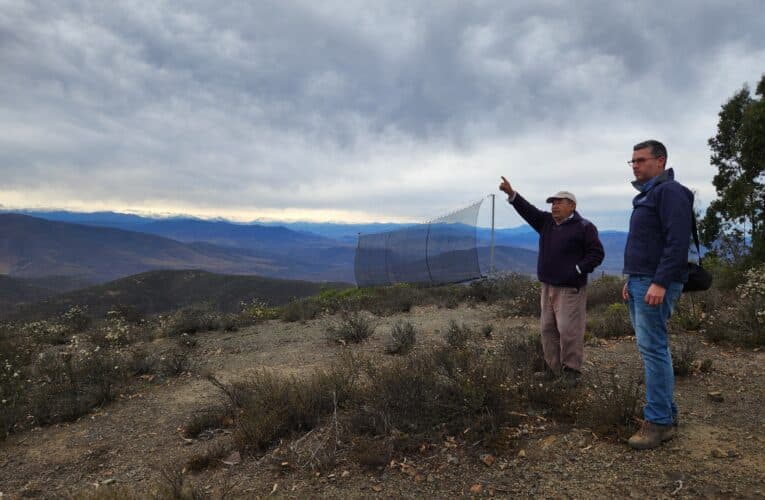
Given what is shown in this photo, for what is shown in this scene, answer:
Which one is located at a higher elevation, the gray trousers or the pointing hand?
the pointing hand

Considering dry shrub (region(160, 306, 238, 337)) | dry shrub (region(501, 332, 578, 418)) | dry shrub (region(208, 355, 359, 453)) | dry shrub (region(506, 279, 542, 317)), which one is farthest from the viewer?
dry shrub (region(160, 306, 238, 337))

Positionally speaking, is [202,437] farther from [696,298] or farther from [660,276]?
[696,298]

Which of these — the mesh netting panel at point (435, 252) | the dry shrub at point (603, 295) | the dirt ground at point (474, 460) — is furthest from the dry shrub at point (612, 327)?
the mesh netting panel at point (435, 252)

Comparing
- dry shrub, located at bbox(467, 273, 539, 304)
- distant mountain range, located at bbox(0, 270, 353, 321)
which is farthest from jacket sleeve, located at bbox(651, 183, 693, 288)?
distant mountain range, located at bbox(0, 270, 353, 321)

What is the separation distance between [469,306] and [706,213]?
11681mm

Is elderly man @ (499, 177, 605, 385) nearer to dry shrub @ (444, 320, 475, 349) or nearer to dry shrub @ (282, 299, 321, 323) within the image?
dry shrub @ (444, 320, 475, 349)

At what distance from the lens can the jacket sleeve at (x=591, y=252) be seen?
3.94 meters

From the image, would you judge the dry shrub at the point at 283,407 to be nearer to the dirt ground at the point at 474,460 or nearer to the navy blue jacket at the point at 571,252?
the dirt ground at the point at 474,460

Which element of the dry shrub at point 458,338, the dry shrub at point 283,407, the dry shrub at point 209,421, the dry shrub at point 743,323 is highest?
the dry shrub at point 743,323

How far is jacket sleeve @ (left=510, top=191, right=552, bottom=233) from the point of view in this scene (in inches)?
172

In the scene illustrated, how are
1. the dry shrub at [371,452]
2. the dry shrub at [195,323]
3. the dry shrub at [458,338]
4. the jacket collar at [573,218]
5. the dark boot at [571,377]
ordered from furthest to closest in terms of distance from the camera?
the dry shrub at [195,323] < the dry shrub at [458,338] < the jacket collar at [573,218] < the dark boot at [571,377] < the dry shrub at [371,452]

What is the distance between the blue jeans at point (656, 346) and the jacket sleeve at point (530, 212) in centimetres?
142

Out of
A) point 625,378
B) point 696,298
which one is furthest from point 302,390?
point 696,298

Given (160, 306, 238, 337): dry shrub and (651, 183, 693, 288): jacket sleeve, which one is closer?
(651, 183, 693, 288): jacket sleeve
